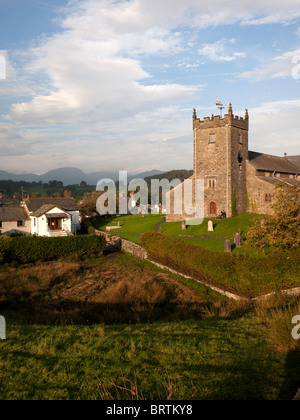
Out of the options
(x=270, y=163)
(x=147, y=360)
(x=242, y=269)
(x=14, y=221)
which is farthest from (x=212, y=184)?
(x=147, y=360)

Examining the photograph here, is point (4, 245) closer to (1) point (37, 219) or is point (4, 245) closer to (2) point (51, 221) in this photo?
(1) point (37, 219)

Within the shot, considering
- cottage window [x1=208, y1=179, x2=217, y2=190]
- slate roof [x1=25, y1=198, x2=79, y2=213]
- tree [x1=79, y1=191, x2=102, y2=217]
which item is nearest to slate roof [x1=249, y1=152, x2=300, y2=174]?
cottage window [x1=208, y1=179, x2=217, y2=190]

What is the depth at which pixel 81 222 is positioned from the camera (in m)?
51.6

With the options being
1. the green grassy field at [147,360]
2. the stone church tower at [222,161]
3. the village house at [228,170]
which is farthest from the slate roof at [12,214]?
the green grassy field at [147,360]

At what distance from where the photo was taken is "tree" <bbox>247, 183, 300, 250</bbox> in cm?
1417

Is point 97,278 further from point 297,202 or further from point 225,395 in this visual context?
point 225,395

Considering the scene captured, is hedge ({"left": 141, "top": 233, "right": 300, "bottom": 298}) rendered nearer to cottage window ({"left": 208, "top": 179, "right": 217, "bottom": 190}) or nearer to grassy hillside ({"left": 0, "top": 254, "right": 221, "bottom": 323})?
grassy hillside ({"left": 0, "top": 254, "right": 221, "bottom": 323})

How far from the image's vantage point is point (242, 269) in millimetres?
14500

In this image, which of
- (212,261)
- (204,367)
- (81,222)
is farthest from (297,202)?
(81,222)

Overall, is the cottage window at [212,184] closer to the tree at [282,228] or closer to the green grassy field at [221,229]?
the green grassy field at [221,229]

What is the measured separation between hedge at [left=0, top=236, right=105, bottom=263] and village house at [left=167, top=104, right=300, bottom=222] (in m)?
17.6

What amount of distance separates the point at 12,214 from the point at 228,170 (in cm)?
3459

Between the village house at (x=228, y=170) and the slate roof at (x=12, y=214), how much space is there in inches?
1062
